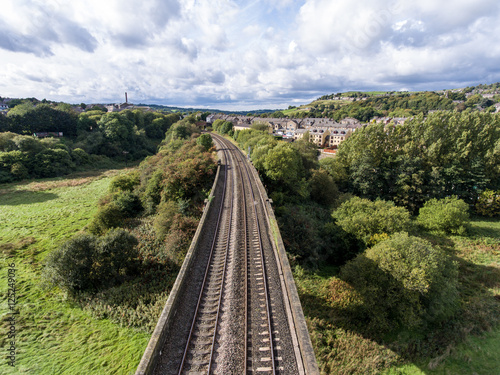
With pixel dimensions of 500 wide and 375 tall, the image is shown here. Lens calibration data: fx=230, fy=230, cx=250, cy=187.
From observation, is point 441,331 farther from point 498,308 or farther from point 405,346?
point 498,308

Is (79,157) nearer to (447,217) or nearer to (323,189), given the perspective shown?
(323,189)

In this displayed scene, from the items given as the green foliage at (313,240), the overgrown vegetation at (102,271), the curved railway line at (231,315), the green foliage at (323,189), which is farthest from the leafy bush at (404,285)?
the green foliage at (323,189)

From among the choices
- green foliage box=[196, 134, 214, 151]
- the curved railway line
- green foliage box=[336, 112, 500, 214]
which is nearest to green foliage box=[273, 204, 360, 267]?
the curved railway line

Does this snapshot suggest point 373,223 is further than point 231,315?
Yes

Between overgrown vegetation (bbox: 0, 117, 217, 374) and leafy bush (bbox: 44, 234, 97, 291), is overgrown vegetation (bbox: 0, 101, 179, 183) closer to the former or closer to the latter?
overgrown vegetation (bbox: 0, 117, 217, 374)

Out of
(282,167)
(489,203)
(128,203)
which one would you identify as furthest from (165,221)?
(489,203)

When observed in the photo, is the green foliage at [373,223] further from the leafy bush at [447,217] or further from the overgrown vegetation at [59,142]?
the overgrown vegetation at [59,142]

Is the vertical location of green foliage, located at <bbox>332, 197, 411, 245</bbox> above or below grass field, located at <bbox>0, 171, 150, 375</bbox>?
above

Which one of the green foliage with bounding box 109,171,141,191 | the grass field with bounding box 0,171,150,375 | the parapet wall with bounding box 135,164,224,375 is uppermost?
the green foliage with bounding box 109,171,141,191
